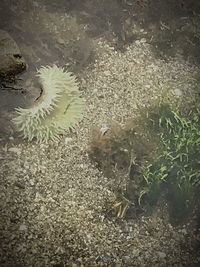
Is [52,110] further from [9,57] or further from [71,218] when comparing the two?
[71,218]

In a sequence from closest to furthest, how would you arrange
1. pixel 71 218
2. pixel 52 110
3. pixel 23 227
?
pixel 23 227 → pixel 71 218 → pixel 52 110

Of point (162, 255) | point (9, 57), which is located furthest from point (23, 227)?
point (9, 57)

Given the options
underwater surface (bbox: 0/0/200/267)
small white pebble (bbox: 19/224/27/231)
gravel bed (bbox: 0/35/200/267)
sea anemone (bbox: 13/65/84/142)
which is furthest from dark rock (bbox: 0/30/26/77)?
small white pebble (bbox: 19/224/27/231)

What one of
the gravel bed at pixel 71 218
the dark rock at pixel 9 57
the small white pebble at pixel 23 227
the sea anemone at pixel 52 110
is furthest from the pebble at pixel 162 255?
the dark rock at pixel 9 57

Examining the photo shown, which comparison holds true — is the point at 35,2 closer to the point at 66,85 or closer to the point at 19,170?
the point at 66,85

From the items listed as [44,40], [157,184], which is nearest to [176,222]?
[157,184]

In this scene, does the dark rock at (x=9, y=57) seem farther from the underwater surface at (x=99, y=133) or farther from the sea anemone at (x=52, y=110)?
the sea anemone at (x=52, y=110)

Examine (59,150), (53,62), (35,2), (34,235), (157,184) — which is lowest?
(34,235)
